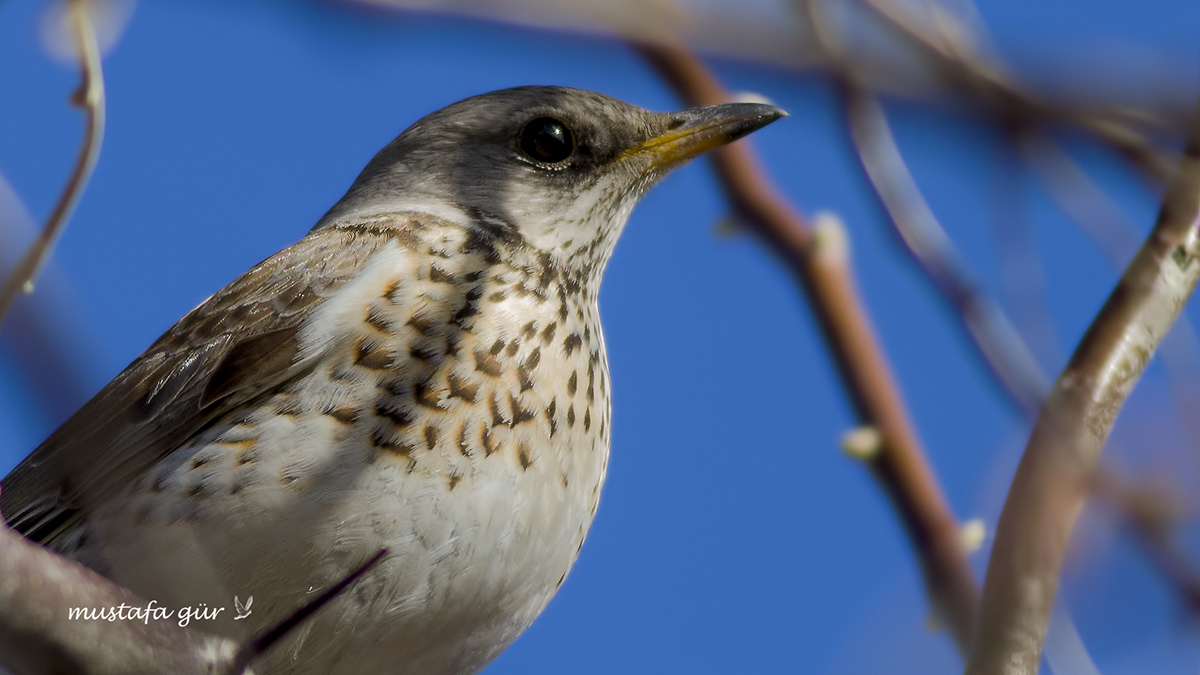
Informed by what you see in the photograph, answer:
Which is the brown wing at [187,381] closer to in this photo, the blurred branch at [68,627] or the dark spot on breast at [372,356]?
the dark spot on breast at [372,356]

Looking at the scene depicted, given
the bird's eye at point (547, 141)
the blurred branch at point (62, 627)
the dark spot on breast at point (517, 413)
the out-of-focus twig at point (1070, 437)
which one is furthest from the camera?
the bird's eye at point (547, 141)

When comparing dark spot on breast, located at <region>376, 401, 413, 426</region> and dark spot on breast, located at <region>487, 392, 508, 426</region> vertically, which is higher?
dark spot on breast, located at <region>487, 392, 508, 426</region>

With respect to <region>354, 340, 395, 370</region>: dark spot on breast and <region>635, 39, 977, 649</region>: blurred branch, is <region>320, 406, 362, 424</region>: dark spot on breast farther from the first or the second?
<region>635, 39, 977, 649</region>: blurred branch

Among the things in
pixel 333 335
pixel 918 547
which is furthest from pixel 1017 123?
pixel 333 335

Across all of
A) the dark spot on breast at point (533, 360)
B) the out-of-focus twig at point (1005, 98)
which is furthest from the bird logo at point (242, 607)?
the out-of-focus twig at point (1005, 98)

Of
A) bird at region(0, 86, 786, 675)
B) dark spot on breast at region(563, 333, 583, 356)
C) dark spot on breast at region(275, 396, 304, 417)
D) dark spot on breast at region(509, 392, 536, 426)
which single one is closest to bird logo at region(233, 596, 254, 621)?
bird at region(0, 86, 786, 675)

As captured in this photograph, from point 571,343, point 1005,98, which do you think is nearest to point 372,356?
point 571,343

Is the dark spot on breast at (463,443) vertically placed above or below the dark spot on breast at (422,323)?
below
